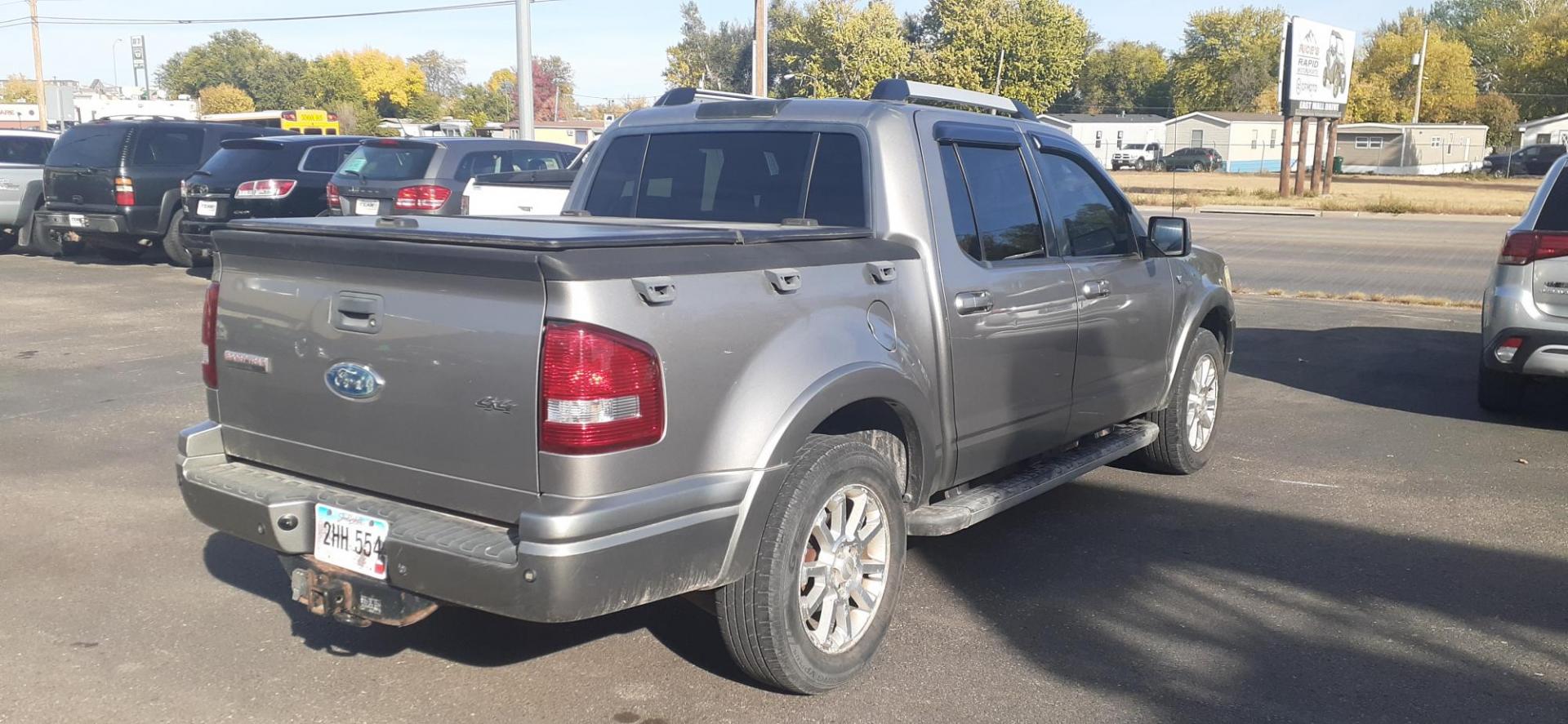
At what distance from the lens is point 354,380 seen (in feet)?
11.9

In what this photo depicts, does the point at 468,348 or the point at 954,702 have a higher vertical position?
the point at 468,348

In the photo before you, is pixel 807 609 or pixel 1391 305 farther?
pixel 1391 305

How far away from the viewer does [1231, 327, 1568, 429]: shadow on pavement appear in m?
8.66

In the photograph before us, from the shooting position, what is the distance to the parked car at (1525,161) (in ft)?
216

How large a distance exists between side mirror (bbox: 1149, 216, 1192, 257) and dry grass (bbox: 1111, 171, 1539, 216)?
89.3 ft

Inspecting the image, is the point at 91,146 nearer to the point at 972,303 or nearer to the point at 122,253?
the point at 122,253

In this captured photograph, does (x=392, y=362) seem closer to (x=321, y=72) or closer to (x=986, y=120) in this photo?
(x=986, y=120)

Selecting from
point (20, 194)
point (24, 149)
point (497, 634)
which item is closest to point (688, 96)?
point (497, 634)

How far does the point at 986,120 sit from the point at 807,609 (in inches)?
89.2

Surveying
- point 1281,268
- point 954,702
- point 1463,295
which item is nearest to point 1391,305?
point 1463,295

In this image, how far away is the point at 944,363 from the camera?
4.46 meters

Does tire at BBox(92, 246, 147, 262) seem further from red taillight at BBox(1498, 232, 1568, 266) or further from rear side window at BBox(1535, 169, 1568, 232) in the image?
rear side window at BBox(1535, 169, 1568, 232)

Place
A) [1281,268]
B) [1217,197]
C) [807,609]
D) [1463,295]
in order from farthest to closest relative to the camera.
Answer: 1. [1217,197]
2. [1281,268]
3. [1463,295]
4. [807,609]

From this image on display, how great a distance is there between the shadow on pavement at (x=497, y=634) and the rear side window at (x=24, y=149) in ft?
55.7
